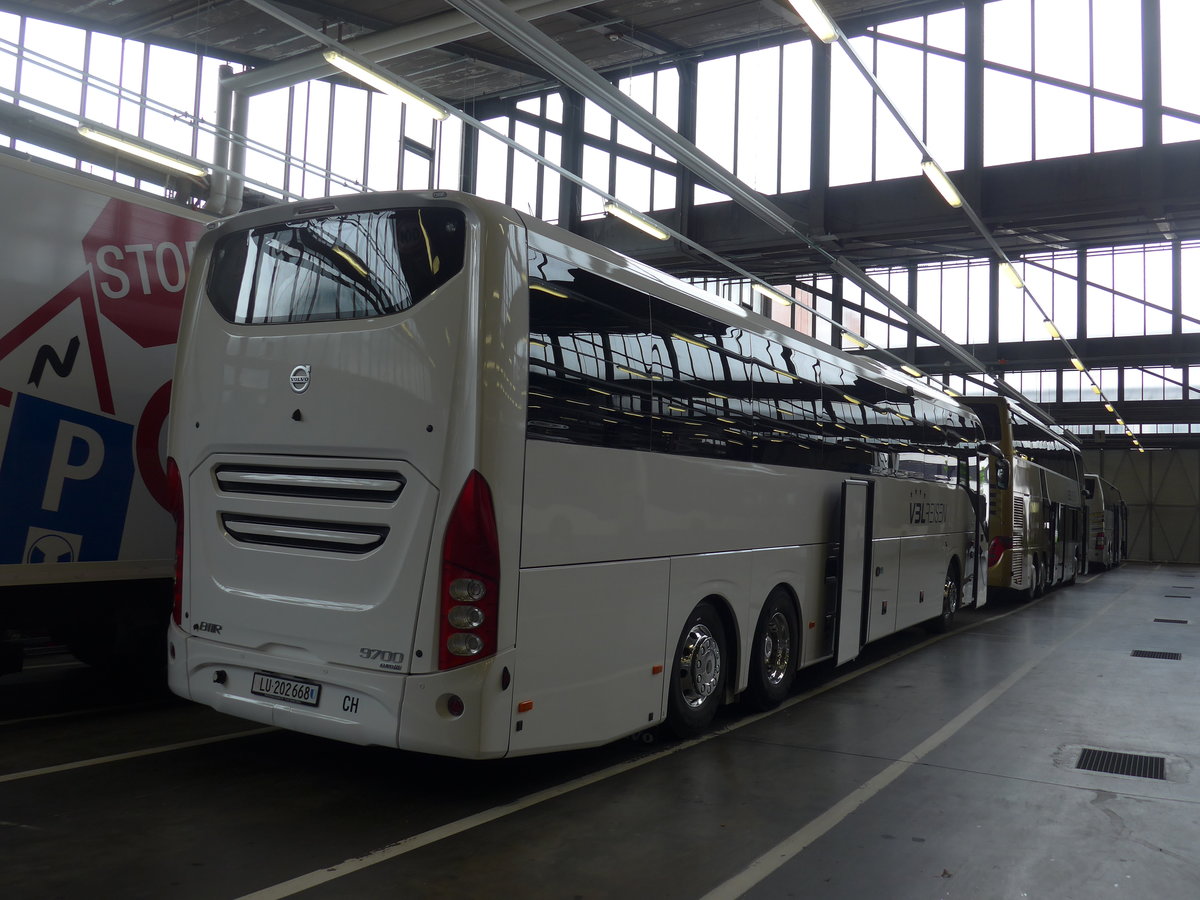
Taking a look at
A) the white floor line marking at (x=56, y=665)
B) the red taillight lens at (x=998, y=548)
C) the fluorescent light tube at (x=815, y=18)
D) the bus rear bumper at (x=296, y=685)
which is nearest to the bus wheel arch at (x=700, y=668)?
the bus rear bumper at (x=296, y=685)

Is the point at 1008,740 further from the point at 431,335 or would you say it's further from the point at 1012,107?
the point at 1012,107

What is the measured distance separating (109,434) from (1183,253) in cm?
2946

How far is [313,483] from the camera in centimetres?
514

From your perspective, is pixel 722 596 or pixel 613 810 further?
pixel 722 596

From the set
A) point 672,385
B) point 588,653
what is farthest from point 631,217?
point 588,653

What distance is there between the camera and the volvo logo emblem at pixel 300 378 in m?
5.16

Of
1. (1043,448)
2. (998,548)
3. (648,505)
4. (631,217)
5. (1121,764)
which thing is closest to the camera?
(648,505)

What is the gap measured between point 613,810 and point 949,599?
986cm

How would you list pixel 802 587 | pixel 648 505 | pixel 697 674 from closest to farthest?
pixel 648 505
pixel 697 674
pixel 802 587

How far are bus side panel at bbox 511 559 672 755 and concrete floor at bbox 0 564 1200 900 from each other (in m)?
0.42

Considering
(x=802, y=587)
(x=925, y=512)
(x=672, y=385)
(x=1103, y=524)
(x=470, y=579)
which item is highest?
(x=672, y=385)

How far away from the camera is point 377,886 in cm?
407

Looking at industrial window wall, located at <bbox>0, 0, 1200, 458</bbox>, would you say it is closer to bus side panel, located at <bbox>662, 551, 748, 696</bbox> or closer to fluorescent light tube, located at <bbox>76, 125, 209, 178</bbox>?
fluorescent light tube, located at <bbox>76, 125, 209, 178</bbox>

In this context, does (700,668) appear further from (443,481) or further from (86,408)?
(86,408)
